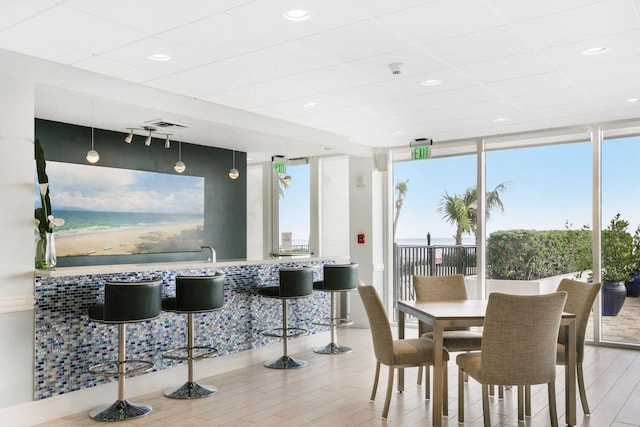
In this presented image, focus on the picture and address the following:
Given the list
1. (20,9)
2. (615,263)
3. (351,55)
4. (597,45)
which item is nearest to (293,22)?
(351,55)

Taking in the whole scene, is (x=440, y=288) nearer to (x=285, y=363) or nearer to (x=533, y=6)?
(x=285, y=363)

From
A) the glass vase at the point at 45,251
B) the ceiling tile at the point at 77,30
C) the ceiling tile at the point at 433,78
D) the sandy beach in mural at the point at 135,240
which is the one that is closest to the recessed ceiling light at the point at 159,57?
the ceiling tile at the point at 77,30

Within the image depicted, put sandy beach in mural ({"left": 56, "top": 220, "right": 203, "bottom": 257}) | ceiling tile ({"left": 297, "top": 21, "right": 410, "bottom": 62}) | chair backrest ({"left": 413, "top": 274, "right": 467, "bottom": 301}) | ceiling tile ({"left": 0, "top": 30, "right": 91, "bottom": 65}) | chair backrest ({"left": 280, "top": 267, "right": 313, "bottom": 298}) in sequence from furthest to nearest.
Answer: sandy beach in mural ({"left": 56, "top": 220, "right": 203, "bottom": 257}) → chair backrest ({"left": 280, "top": 267, "right": 313, "bottom": 298}) → chair backrest ({"left": 413, "top": 274, "right": 467, "bottom": 301}) → ceiling tile ({"left": 0, "top": 30, "right": 91, "bottom": 65}) → ceiling tile ({"left": 297, "top": 21, "right": 410, "bottom": 62})

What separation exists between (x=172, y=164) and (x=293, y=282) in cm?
304

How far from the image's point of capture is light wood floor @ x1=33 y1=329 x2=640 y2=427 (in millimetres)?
4125

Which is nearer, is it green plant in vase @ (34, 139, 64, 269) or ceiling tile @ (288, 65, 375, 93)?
green plant in vase @ (34, 139, 64, 269)

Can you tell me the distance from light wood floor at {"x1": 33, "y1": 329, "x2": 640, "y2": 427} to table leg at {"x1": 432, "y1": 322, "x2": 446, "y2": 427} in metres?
0.24

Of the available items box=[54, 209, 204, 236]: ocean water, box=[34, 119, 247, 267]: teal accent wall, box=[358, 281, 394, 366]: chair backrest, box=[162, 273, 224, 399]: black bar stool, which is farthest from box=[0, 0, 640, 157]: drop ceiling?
box=[358, 281, 394, 366]: chair backrest

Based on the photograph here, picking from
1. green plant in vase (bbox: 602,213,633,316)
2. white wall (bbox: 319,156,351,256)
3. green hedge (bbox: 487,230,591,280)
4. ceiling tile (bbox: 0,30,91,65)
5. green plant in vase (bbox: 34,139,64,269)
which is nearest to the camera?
ceiling tile (bbox: 0,30,91,65)

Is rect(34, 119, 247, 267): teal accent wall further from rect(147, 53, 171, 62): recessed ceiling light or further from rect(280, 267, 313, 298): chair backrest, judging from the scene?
rect(147, 53, 171, 62): recessed ceiling light

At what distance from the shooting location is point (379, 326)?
4.19 metres

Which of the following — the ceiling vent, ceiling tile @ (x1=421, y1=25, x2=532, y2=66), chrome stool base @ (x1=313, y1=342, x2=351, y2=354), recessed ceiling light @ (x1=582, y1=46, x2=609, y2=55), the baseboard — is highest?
ceiling tile @ (x1=421, y1=25, x2=532, y2=66)

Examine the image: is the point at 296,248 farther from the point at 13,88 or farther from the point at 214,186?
the point at 13,88

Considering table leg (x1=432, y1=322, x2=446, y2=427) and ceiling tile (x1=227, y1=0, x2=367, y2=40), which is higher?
ceiling tile (x1=227, y1=0, x2=367, y2=40)
